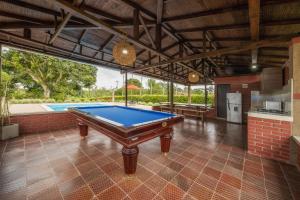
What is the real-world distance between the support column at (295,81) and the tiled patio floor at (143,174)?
0.87 metres

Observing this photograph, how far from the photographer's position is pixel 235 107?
6.32 metres

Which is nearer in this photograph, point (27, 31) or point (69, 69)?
point (27, 31)

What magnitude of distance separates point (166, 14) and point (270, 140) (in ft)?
12.5

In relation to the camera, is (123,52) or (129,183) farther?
(123,52)

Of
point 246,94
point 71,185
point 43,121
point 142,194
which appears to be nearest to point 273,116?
point 142,194

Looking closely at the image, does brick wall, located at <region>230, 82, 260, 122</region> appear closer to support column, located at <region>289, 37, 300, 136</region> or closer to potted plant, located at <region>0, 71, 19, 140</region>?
support column, located at <region>289, 37, 300, 136</region>

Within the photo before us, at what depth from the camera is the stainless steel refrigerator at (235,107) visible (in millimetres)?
6230

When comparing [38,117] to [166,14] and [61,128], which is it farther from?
[166,14]

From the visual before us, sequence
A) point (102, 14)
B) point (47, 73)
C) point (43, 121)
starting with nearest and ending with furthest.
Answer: point (102, 14) → point (43, 121) → point (47, 73)

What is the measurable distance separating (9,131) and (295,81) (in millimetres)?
7310

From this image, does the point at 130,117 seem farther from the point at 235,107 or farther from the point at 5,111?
the point at 235,107

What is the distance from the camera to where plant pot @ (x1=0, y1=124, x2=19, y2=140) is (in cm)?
379

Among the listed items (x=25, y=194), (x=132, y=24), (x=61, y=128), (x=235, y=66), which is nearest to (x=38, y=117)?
(x=61, y=128)

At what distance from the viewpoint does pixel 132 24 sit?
3.20 m
